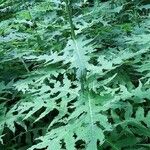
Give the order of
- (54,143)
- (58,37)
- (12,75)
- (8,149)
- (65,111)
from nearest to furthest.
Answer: (54,143) → (65,111) → (8,149) → (12,75) → (58,37)

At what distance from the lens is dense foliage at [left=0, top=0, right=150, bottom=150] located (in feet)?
7.45

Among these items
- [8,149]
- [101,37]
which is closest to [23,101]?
[8,149]

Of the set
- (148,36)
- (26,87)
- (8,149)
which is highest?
(148,36)

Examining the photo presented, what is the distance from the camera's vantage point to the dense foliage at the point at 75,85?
7.45 ft

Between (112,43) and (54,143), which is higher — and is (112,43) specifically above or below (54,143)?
above

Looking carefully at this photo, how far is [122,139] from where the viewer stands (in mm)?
2283

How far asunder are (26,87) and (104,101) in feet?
2.56

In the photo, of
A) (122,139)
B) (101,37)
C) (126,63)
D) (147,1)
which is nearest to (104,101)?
(122,139)

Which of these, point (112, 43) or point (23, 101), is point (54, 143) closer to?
point (23, 101)

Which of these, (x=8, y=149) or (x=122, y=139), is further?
(x=8, y=149)

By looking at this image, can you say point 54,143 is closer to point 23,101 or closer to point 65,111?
point 65,111

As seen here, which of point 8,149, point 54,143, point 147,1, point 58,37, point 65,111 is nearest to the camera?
point 54,143

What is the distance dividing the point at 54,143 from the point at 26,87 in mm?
780

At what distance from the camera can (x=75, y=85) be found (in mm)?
3164
